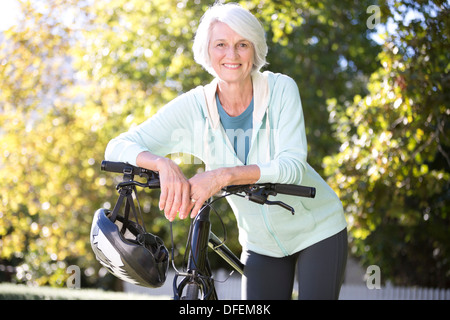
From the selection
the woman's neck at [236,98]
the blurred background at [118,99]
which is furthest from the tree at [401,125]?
the woman's neck at [236,98]

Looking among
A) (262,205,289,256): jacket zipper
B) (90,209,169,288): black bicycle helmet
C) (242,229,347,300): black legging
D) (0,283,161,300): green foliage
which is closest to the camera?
(90,209,169,288): black bicycle helmet

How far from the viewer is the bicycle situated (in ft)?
5.96

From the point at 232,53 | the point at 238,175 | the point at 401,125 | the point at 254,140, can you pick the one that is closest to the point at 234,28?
the point at 232,53

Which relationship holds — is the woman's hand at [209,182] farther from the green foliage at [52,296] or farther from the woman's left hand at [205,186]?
the green foliage at [52,296]

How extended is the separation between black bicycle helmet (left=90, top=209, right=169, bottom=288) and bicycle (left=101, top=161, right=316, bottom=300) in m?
0.08

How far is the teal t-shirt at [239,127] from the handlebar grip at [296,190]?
0.48 metres

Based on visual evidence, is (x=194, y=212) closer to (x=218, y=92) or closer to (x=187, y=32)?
(x=218, y=92)

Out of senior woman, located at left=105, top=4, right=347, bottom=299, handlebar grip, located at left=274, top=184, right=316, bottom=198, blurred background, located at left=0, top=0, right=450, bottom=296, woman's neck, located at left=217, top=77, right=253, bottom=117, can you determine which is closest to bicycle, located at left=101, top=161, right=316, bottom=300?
handlebar grip, located at left=274, top=184, right=316, bottom=198

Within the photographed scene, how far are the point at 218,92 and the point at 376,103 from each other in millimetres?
4512

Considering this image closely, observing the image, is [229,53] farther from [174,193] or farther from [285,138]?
[174,193]

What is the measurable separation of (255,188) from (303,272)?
54cm

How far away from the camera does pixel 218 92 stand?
2398mm

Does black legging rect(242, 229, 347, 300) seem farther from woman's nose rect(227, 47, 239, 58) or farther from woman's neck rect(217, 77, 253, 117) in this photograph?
woman's nose rect(227, 47, 239, 58)

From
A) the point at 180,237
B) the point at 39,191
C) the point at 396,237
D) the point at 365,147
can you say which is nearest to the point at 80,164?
the point at 39,191
